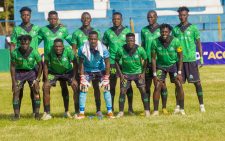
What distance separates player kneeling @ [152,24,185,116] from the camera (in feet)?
44.8

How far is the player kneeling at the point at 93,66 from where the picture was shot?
13.3 m

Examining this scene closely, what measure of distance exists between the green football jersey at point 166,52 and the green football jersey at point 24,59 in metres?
2.56

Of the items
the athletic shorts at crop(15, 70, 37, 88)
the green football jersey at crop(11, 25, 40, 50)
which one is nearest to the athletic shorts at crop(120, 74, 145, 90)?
the athletic shorts at crop(15, 70, 37, 88)

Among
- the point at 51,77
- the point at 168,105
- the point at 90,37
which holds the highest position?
the point at 90,37

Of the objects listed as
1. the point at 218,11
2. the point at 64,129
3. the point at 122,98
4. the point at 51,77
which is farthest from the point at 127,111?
the point at 218,11

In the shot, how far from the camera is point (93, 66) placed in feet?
44.5

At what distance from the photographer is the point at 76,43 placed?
14.2 meters

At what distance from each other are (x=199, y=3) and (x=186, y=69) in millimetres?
30796

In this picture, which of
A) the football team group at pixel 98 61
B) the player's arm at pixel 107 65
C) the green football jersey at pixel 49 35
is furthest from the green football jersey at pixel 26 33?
the player's arm at pixel 107 65

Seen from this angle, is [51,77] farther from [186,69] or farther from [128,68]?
[186,69]

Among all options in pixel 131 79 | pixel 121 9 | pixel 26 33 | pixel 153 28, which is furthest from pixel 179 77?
pixel 121 9

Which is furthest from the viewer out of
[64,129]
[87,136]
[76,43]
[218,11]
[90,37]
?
[218,11]

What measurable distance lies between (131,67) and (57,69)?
162cm

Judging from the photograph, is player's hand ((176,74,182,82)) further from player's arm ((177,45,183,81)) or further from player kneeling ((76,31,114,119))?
player kneeling ((76,31,114,119))
